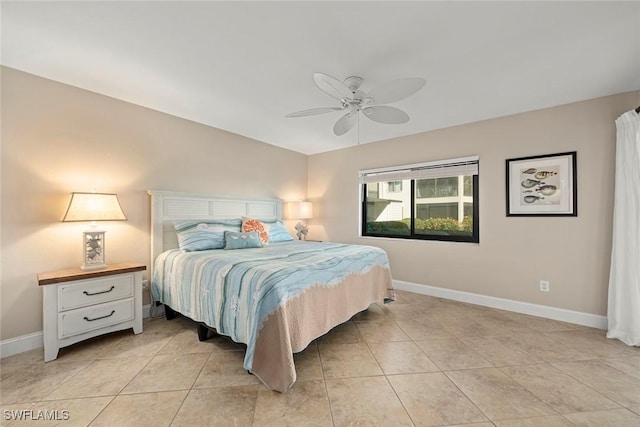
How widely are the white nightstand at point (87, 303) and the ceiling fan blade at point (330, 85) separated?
2341mm

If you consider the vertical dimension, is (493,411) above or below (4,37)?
below

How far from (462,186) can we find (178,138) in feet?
12.7

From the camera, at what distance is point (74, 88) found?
7.99ft

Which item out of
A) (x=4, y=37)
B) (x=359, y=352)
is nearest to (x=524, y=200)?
(x=359, y=352)

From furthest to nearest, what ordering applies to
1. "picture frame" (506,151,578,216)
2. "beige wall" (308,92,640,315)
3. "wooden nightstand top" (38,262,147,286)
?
1. "picture frame" (506,151,578,216)
2. "beige wall" (308,92,640,315)
3. "wooden nightstand top" (38,262,147,286)

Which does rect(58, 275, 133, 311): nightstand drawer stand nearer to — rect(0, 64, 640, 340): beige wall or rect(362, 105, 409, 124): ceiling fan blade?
rect(0, 64, 640, 340): beige wall

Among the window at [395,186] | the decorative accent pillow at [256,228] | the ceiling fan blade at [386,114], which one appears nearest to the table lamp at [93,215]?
the decorative accent pillow at [256,228]

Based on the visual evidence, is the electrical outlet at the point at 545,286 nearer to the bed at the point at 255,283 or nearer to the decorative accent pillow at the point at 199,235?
the bed at the point at 255,283

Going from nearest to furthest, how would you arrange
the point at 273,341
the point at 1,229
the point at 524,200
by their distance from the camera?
1. the point at 273,341
2. the point at 1,229
3. the point at 524,200

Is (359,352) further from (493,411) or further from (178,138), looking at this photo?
(178,138)

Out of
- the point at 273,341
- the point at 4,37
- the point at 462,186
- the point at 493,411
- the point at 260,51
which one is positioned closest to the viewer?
the point at 493,411

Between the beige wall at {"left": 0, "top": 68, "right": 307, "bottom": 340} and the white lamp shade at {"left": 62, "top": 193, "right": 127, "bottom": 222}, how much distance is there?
29 centimetres

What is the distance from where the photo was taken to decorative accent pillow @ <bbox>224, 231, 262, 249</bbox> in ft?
9.59

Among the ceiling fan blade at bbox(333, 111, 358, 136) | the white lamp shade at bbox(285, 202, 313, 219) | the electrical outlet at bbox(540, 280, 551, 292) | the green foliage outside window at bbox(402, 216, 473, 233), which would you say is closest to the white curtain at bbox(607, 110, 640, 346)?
the electrical outlet at bbox(540, 280, 551, 292)
